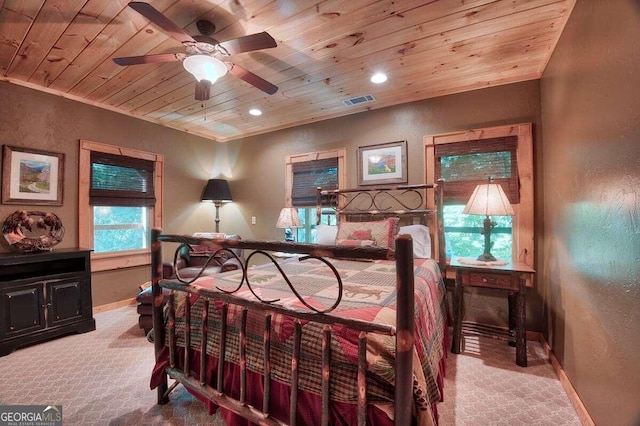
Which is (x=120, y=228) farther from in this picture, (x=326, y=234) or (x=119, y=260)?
(x=326, y=234)

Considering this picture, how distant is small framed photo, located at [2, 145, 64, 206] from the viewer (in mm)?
2857

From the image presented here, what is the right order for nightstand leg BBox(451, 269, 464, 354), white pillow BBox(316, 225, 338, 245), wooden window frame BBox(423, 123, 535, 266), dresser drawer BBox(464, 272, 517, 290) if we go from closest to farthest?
dresser drawer BBox(464, 272, 517, 290) → nightstand leg BBox(451, 269, 464, 354) → wooden window frame BBox(423, 123, 535, 266) → white pillow BBox(316, 225, 338, 245)

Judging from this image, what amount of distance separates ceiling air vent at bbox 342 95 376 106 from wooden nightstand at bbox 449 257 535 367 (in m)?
2.06

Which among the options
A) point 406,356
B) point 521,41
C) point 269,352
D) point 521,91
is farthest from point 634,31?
point 269,352

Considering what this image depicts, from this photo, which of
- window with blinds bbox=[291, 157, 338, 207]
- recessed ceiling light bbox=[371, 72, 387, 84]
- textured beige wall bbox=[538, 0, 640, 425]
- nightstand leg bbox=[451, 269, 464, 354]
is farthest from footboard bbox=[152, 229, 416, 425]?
window with blinds bbox=[291, 157, 338, 207]

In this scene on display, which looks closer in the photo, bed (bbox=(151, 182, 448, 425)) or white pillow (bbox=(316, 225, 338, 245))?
bed (bbox=(151, 182, 448, 425))

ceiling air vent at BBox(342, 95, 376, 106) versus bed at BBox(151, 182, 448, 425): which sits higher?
ceiling air vent at BBox(342, 95, 376, 106)

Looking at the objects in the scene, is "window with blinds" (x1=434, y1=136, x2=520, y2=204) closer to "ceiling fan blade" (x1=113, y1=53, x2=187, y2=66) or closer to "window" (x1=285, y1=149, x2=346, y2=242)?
"window" (x1=285, y1=149, x2=346, y2=242)

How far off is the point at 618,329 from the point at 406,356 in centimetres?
112

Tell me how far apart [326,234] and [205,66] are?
2073 millimetres

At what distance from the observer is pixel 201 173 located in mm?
4723

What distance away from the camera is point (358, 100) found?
134 inches

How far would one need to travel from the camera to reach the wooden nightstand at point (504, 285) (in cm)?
225

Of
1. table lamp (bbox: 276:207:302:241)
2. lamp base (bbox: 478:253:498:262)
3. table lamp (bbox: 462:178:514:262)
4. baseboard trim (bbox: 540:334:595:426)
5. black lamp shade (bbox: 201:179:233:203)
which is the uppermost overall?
black lamp shade (bbox: 201:179:233:203)
